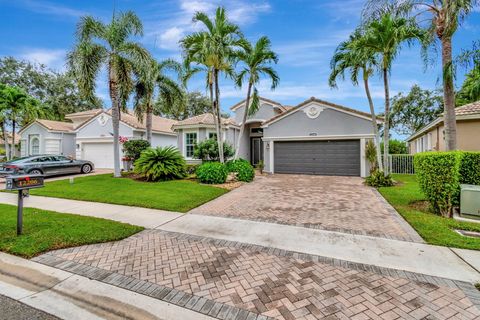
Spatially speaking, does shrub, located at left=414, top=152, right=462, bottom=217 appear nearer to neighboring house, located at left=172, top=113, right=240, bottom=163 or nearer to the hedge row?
the hedge row

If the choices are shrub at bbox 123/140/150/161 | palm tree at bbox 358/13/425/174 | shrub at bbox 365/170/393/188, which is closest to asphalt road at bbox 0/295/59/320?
shrub at bbox 365/170/393/188

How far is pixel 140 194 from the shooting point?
340 inches

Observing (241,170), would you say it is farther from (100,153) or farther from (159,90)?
(100,153)

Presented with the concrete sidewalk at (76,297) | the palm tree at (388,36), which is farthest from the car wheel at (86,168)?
the palm tree at (388,36)

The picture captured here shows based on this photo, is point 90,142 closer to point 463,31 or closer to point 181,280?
point 181,280

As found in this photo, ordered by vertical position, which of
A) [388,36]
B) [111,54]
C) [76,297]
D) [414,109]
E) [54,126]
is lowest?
[76,297]

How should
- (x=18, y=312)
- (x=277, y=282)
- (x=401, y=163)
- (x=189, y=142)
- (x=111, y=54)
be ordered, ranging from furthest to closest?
(x=189, y=142) < (x=401, y=163) < (x=111, y=54) < (x=277, y=282) < (x=18, y=312)

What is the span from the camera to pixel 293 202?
7805 millimetres

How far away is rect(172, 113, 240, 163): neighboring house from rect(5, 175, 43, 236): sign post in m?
12.1

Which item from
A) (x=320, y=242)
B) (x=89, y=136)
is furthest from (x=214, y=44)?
(x=89, y=136)

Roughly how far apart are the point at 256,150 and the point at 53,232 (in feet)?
52.9

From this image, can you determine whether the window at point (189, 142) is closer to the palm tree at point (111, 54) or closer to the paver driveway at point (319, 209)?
the palm tree at point (111, 54)

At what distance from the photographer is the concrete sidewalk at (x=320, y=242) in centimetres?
356

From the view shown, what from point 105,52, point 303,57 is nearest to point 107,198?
point 105,52
